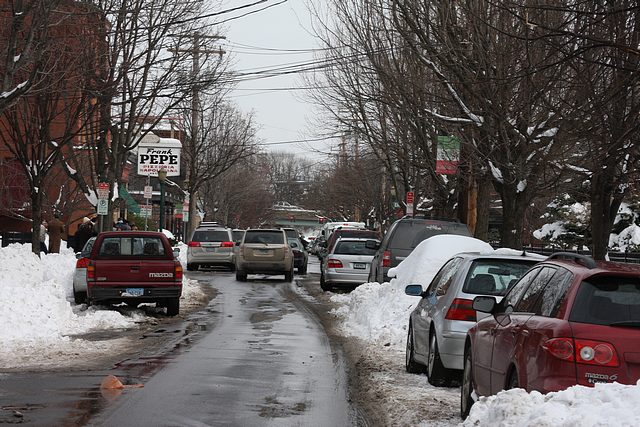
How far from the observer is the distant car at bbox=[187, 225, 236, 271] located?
38750 millimetres

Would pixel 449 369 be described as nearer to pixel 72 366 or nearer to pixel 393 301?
pixel 72 366

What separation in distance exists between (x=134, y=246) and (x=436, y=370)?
10.4 meters

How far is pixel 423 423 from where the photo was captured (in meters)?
8.64

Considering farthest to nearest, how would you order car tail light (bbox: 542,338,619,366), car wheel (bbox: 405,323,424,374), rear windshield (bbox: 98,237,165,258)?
rear windshield (bbox: 98,237,165,258) < car wheel (bbox: 405,323,424,374) < car tail light (bbox: 542,338,619,366)

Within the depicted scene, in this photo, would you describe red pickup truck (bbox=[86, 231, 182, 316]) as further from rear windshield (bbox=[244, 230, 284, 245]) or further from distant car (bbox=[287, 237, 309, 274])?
distant car (bbox=[287, 237, 309, 274])

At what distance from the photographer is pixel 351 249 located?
27.8 m

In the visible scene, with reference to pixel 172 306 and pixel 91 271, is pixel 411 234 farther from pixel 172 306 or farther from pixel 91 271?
pixel 91 271

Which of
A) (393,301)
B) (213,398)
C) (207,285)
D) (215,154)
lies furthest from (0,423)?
(215,154)

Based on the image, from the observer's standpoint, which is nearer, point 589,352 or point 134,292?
point 589,352

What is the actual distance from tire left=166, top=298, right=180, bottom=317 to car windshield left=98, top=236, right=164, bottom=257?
3.11ft

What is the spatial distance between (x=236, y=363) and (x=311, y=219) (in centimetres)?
12897

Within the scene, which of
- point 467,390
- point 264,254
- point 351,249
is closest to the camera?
point 467,390

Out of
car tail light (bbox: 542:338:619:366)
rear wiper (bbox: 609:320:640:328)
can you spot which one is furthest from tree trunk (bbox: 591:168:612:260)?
car tail light (bbox: 542:338:619:366)

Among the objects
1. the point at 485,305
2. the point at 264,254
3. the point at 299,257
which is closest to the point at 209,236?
the point at 299,257
